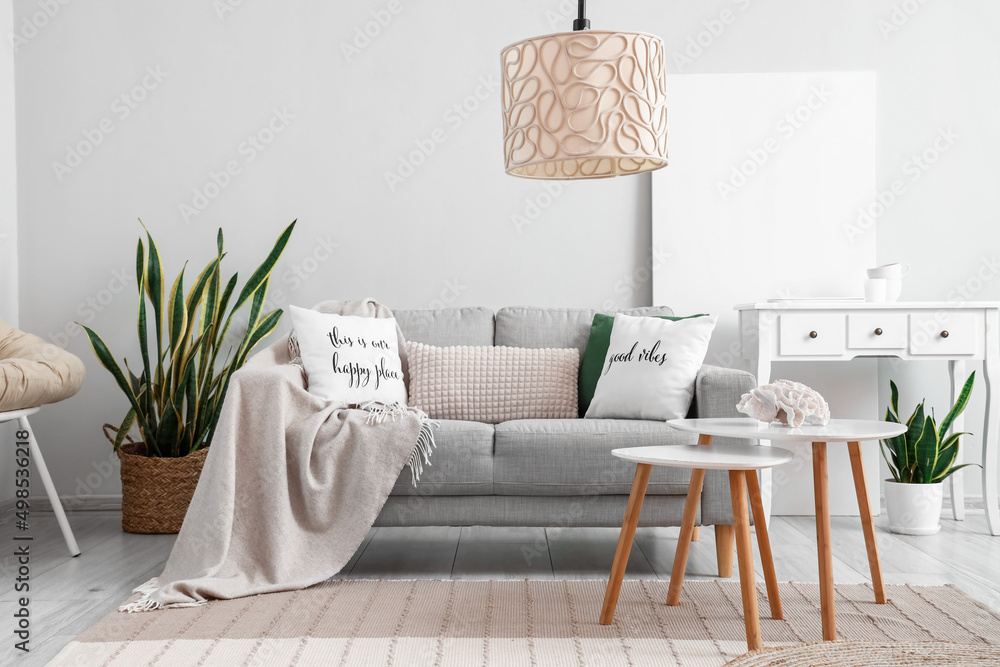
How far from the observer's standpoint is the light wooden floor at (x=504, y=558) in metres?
2.31

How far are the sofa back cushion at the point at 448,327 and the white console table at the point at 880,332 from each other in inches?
41.7

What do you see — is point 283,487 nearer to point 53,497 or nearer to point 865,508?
point 53,497

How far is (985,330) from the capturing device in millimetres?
3066

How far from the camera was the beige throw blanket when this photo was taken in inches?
90.4

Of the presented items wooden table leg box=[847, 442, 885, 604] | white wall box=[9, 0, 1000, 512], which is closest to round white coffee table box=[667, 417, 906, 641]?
wooden table leg box=[847, 442, 885, 604]

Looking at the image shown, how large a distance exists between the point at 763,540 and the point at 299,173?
8.41 ft

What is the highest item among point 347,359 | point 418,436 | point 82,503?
point 347,359

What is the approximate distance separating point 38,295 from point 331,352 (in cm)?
169

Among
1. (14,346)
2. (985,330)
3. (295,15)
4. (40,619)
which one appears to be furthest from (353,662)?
(295,15)

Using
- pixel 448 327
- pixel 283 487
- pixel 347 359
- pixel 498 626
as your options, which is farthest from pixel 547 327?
pixel 498 626

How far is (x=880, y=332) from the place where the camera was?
120 inches

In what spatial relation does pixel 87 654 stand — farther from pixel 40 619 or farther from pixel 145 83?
pixel 145 83

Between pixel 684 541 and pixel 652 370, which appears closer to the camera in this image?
pixel 684 541

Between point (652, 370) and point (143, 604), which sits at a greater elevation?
point (652, 370)
